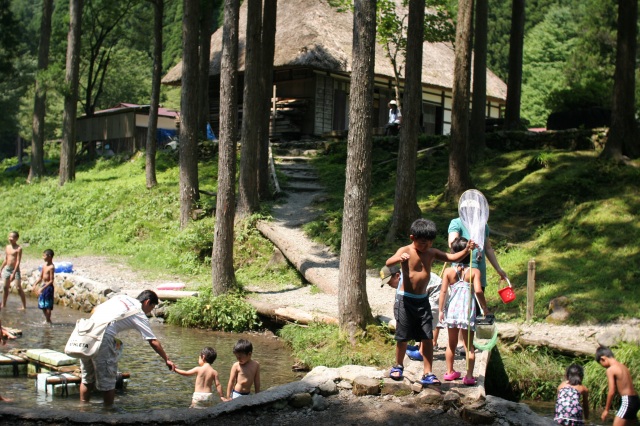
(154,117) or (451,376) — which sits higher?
(154,117)

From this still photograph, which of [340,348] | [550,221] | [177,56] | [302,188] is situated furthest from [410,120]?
[177,56]

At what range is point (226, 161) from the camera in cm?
1373

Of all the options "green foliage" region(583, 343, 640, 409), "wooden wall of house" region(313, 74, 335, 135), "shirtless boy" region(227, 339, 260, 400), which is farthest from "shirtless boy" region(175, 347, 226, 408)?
"wooden wall of house" region(313, 74, 335, 135)

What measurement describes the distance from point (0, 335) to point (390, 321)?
5.42m

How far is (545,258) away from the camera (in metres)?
14.0

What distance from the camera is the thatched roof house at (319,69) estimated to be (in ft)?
87.8

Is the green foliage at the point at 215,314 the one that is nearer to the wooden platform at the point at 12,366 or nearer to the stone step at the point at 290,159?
the wooden platform at the point at 12,366

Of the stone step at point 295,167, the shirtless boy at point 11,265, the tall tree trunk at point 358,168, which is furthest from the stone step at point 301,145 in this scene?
the tall tree trunk at point 358,168

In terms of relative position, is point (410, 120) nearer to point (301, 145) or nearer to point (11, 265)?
point (11, 265)

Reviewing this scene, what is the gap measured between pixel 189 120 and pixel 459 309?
1308 cm

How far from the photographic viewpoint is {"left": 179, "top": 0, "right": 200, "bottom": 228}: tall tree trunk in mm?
19344

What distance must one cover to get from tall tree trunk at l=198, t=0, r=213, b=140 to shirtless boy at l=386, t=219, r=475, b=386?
790 inches

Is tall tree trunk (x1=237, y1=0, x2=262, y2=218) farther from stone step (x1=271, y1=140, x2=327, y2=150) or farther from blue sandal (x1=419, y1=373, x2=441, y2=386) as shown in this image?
blue sandal (x1=419, y1=373, x2=441, y2=386)

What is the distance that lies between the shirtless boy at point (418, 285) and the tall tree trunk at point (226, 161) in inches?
267
